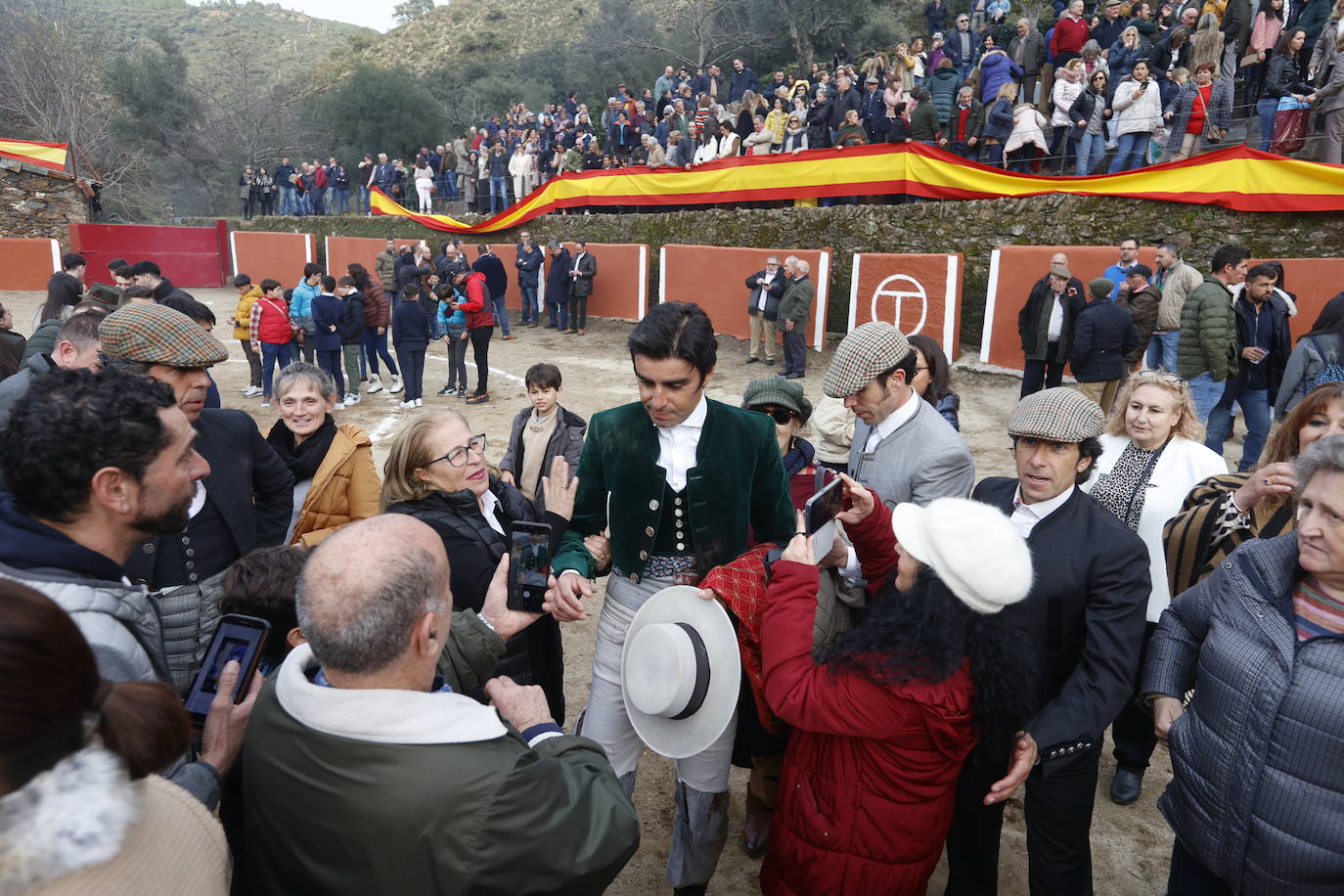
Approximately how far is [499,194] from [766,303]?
1285cm

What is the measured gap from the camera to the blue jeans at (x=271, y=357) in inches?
429

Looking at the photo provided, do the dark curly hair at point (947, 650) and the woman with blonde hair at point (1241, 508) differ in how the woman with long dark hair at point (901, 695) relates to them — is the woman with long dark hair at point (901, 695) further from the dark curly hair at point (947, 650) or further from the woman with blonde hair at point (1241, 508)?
the woman with blonde hair at point (1241, 508)

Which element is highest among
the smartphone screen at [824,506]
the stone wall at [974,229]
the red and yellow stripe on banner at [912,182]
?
the red and yellow stripe on banner at [912,182]

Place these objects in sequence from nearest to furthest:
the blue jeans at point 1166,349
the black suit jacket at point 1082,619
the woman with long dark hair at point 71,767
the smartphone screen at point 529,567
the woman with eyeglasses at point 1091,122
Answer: the woman with long dark hair at point 71,767 < the black suit jacket at point 1082,619 < the smartphone screen at point 529,567 < the blue jeans at point 1166,349 < the woman with eyeglasses at point 1091,122

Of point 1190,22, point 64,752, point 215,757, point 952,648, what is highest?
point 1190,22

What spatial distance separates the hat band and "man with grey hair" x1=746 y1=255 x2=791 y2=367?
417 inches

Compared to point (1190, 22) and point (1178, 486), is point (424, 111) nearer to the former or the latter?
point (1190, 22)

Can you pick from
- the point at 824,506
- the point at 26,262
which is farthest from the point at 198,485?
the point at 26,262

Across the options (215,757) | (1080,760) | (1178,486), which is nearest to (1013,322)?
(1178,486)

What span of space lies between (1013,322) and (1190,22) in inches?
246

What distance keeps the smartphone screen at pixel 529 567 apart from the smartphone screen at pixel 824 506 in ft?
2.55

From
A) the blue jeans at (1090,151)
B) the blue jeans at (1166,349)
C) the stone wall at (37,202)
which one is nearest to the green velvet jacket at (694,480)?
the blue jeans at (1166,349)

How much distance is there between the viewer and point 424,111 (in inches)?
1471

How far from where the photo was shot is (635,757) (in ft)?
9.19
